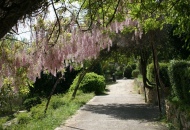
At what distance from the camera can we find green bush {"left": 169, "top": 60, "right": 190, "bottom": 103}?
26.6ft

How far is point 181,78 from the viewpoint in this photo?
27.8ft

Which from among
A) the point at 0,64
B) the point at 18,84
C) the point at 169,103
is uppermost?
the point at 0,64

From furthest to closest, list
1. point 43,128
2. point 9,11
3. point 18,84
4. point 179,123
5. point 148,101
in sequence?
point 148,101, point 43,128, point 18,84, point 179,123, point 9,11

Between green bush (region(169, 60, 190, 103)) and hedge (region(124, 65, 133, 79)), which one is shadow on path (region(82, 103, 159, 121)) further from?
hedge (region(124, 65, 133, 79))

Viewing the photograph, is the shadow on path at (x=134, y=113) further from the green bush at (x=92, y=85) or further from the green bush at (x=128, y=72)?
the green bush at (x=128, y=72)

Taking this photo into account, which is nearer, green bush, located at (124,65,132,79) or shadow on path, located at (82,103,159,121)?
shadow on path, located at (82,103,159,121)

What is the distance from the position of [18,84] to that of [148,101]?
9195mm

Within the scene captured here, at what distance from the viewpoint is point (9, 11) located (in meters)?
1.99

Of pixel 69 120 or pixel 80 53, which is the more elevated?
pixel 80 53

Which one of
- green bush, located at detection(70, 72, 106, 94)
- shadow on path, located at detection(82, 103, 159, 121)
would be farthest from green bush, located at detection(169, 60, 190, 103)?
green bush, located at detection(70, 72, 106, 94)

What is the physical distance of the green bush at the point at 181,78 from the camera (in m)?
8.12

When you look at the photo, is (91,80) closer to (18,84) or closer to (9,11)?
(18,84)

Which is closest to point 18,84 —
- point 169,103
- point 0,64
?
point 0,64

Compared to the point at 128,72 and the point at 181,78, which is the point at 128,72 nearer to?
the point at 128,72
